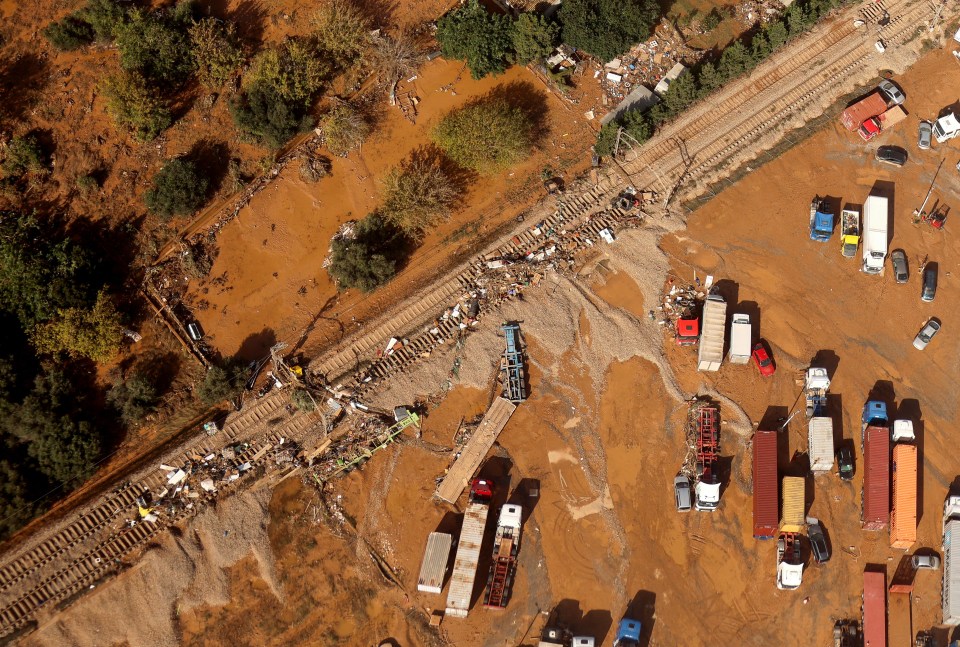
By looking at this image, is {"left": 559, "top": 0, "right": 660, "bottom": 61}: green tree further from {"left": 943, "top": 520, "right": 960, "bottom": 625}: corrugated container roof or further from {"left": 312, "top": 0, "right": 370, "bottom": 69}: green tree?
{"left": 943, "top": 520, "right": 960, "bottom": 625}: corrugated container roof

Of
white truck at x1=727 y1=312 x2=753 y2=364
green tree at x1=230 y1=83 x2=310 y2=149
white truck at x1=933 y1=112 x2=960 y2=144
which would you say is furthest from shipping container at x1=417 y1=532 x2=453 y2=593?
white truck at x1=933 y1=112 x2=960 y2=144

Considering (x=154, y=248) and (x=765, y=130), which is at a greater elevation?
(x=154, y=248)

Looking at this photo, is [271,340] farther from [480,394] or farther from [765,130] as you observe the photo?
[765,130]

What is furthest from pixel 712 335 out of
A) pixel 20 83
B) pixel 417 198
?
pixel 20 83

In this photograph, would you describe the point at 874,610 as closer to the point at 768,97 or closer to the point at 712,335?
the point at 712,335

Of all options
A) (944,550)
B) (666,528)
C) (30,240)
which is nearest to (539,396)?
(666,528)
